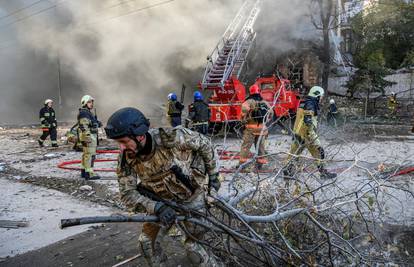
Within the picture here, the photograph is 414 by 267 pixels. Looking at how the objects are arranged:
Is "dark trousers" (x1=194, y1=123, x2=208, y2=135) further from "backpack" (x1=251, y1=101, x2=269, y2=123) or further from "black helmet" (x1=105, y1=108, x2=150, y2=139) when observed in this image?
"black helmet" (x1=105, y1=108, x2=150, y2=139)

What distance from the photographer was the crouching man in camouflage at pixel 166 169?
255cm

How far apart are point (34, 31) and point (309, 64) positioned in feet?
56.0

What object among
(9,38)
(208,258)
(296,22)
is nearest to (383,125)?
(296,22)

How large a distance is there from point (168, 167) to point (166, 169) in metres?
0.02

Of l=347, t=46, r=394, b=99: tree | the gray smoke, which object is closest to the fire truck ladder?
the gray smoke

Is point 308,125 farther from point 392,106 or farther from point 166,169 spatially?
point 392,106

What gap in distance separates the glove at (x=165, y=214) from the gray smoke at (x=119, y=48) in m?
16.2

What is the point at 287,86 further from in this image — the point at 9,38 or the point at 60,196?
the point at 9,38

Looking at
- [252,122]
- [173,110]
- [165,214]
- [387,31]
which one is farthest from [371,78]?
[165,214]

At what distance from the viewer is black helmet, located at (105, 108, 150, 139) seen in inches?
94.0

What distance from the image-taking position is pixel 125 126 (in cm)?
239

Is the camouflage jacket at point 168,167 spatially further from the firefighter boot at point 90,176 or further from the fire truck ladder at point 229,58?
the fire truck ladder at point 229,58

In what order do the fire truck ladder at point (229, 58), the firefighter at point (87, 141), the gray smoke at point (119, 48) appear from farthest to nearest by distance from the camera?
the gray smoke at point (119, 48) → the fire truck ladder at point (229, 58) → the firefighter at point (87, 141)

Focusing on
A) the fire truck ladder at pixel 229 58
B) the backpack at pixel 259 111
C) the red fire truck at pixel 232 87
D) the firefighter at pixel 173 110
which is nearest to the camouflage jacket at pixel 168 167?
the backpack at pixel 259 111
